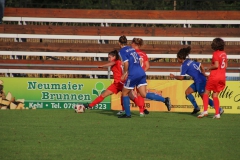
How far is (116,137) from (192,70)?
525 centimetres

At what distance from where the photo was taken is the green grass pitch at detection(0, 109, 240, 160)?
8180 mm

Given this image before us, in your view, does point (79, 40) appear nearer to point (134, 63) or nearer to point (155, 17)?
point (155, 17)

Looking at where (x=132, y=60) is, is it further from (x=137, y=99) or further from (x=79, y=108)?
(x=79, y=108)

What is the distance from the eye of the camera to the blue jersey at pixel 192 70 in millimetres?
14883

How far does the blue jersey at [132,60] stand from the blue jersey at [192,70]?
1.69m

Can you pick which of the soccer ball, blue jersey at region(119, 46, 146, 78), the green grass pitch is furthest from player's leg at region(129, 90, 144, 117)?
the soccer ball

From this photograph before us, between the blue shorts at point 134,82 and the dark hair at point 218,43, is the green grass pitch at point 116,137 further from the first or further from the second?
the dark hair at point 218,43

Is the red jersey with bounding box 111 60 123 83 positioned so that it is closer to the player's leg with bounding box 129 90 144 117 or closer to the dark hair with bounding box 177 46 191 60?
the player's leg with bounding box 129 90 144 117

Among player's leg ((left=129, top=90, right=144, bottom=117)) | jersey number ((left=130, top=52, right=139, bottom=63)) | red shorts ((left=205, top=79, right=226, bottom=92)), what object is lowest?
player's leg ((left=129, top=90, right=144, bottom=117))

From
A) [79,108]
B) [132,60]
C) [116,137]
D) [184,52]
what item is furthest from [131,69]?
[116,137]

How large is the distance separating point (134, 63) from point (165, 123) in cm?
156

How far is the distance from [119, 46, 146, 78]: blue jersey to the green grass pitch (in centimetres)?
107

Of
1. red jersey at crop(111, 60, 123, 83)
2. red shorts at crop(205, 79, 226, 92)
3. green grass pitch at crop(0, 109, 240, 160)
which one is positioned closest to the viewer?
green grass pitch at crop(0, 109, 240, 160)

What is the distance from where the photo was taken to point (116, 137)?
10.1 meters
